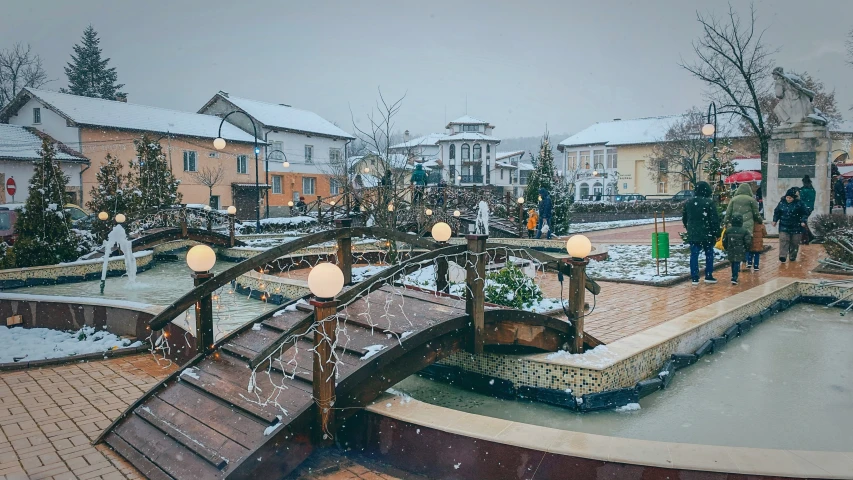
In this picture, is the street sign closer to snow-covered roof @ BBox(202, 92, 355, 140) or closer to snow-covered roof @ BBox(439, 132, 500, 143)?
snow-covered roof @ BBox(202, 92, 355, 140)

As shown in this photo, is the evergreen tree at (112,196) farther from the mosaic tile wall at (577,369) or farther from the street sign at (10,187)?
the mosaic tile wall at (577,369)

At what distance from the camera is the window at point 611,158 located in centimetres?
5106

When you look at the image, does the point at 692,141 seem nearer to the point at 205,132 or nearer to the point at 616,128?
the point at 616,128

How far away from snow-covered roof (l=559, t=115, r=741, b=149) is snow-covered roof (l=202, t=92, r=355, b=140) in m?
24.1

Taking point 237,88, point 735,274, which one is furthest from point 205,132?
point 237,88

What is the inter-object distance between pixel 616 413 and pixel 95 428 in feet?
15.0

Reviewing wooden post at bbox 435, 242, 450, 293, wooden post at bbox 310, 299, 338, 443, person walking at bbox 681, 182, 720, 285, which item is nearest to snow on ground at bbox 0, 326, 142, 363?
wooden post at bbox 435, 242, 450, 293

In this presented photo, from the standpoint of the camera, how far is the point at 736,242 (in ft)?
31.4

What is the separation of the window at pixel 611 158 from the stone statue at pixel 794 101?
3572 cm

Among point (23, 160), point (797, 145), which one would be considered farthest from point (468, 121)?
point (797, 145)

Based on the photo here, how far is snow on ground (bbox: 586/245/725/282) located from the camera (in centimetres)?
1027

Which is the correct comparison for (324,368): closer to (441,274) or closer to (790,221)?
(441,274)

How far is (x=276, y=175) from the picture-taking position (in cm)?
3881

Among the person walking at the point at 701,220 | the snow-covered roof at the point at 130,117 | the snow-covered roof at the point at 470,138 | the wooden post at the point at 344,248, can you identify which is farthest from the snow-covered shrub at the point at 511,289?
the snow-covered roof at the point at 470,138
